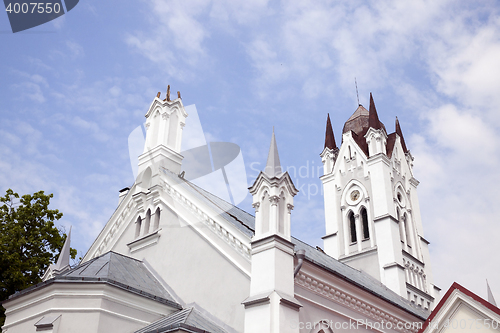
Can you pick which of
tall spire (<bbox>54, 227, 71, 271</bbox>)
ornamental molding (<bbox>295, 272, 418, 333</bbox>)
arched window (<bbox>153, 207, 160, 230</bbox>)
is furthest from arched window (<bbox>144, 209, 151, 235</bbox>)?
ornamental molding (<bbox>295, 272, 418, 333</bbox>)

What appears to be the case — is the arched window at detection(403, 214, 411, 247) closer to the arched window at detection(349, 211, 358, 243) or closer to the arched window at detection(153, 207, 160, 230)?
the arched window at detection(349, 211, 358, 243)

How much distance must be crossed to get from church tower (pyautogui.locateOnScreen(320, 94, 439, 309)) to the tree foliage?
654 inches

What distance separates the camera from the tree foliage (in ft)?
67.7

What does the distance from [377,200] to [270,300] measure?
19.4 meters

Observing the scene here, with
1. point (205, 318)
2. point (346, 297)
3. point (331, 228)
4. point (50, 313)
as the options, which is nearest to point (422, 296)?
point (331, 228)

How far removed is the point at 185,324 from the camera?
10414 mm

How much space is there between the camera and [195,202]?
47.8ft

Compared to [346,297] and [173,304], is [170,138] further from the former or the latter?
[346,297]

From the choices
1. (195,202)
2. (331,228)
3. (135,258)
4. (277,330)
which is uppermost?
(331,228)

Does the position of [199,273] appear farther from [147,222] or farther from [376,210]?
[376,210]

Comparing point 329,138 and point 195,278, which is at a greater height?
point 329,138

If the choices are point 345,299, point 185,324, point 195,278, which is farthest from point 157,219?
point 345,299

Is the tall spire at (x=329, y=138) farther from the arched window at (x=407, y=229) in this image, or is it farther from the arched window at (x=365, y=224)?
the arched window at (x=407, y=229)

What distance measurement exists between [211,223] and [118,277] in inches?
118
